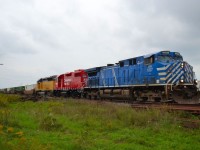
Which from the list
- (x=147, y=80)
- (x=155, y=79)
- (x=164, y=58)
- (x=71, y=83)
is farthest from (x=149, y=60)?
(x=71, y=83)

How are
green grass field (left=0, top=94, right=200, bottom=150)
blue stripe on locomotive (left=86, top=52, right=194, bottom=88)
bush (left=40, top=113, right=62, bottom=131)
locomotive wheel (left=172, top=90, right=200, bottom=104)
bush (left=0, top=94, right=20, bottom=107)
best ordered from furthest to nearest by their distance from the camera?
bush (left=0, top=94, right=20, bottom=107) < blue stripe on locomotive (left=86, top=52, right=194, bottom=88) < locomotive wheel (left=172, top=90, right=200, bottom=104) < bush (left=40, top=113, right=62, bottom=131) < green grass field (left=0, top=94, right=200, bottom=150)

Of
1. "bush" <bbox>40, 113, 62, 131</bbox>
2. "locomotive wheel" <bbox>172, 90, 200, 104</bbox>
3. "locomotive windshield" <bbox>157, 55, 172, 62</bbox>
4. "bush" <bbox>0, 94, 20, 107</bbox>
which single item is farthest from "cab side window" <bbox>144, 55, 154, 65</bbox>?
"bush" <bbox>40, 113, 62, 131</bbox>

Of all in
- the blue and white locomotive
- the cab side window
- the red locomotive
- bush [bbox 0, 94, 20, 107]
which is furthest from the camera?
the red locomotive

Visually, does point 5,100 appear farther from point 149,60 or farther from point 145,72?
point 149,60

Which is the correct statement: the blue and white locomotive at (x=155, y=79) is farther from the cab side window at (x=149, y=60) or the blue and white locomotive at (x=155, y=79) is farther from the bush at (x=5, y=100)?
the bush at (x=5, y=100)

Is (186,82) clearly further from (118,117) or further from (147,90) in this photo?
(118,117)

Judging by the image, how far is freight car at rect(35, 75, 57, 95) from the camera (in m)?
44.8

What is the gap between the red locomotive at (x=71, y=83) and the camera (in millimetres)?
32625

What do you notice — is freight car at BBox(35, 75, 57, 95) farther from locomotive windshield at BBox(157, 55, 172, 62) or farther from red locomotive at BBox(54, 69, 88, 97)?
locomotive windshield at BBox(157, 55, 172, 62)

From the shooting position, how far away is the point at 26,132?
8.95 m

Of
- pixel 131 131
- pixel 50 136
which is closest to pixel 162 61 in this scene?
pixel 131 131

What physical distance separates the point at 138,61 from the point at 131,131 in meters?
12.9

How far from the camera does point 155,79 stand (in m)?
19.0

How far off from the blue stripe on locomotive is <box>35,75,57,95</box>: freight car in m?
18.8
